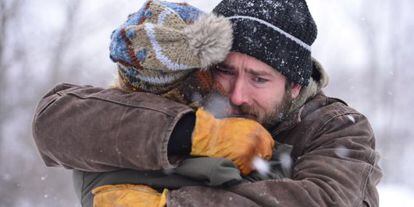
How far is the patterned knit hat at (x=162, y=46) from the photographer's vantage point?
138 cm

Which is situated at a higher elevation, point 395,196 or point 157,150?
point 157,150

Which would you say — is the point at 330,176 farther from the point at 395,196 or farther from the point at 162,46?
the point at 395,196

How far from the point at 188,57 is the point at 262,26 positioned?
0.42 metres

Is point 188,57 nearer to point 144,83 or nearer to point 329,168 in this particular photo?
point 144,83

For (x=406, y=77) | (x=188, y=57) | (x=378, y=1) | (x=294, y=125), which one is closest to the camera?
(x=188, y=57)

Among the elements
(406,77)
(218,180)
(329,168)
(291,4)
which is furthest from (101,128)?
(406,77)

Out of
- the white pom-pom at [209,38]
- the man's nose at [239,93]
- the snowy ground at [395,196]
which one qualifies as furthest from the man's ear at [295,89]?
the snowy ground at [395,196]

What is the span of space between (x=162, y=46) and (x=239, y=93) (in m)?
0.35

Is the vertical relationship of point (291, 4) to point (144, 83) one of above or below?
above

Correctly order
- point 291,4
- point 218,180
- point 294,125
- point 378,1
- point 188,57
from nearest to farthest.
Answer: point 218,180 < point 188,57 < point 294,125 < point 291,4 < point 378,1

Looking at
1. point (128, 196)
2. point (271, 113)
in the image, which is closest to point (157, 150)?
point (128, 196)

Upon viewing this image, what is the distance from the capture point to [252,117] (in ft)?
5.49

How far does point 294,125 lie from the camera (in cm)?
170

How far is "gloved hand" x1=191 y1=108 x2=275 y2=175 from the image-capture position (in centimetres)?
130
